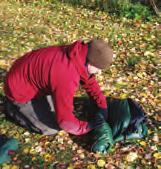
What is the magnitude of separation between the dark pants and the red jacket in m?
0.27

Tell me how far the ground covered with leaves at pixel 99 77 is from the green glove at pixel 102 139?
0.12 meters

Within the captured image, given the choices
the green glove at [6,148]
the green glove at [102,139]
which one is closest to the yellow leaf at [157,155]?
the green glove at [102,139]

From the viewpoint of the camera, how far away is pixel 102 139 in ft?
15.5

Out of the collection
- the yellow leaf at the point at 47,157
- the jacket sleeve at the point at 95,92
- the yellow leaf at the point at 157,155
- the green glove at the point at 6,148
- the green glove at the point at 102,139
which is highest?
the jacket sleeve at the point at 95,92

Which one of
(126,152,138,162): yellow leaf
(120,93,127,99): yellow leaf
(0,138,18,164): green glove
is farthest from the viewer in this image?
(120,93,127,99): yellow leaf

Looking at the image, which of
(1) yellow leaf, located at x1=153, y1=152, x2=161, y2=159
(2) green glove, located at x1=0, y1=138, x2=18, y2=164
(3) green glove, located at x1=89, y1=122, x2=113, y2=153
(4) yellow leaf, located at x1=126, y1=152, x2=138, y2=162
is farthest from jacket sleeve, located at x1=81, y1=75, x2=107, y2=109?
(2) green glove, located at x1=0, y1=138, x2=18, y2=164

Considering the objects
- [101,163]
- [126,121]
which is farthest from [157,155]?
[101,163]

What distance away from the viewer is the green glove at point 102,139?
4723 millimetres

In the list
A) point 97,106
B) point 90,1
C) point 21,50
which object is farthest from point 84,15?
point 97,106

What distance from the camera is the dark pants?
16.5 feet

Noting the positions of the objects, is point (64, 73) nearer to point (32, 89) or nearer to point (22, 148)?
point (32, 89)

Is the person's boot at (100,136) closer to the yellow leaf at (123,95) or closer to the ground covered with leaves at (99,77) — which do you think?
the ground covered with leaves at (99,77)

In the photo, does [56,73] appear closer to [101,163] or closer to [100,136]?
[100,136]

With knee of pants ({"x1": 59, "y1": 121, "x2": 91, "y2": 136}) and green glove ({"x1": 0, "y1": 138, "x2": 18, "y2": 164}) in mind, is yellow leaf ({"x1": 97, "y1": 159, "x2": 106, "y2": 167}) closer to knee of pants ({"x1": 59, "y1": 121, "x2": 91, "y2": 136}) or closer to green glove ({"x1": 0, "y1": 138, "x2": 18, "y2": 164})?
knee of pants ({"x1": 59, "y1": 121, "x2": 91, "y2": 136})
